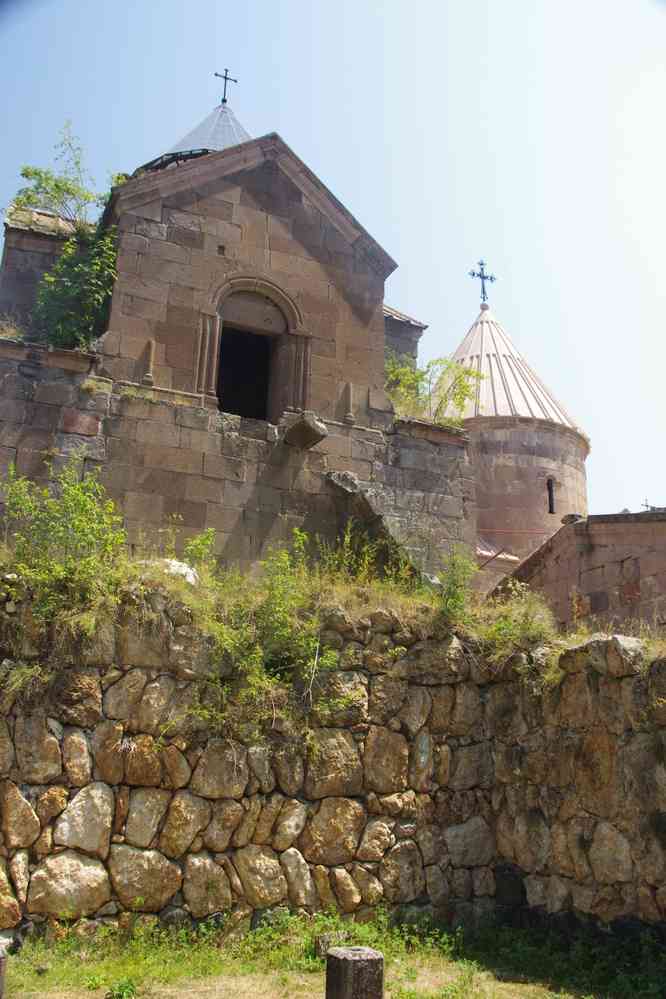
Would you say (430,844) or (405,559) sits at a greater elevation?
(405,559)

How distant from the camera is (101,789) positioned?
537 cm

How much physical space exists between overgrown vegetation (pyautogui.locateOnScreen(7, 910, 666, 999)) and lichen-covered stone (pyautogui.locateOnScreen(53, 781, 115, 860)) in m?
0.44

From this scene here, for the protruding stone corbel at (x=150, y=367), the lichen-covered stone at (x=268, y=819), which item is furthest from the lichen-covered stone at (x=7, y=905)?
the protruding stone corbel at (x=150, y=367)

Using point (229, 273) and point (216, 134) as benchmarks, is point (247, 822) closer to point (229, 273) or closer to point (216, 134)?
point (229, 273)

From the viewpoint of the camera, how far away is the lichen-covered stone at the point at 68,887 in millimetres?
5020

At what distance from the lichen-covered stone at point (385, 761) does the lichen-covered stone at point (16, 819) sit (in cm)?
217

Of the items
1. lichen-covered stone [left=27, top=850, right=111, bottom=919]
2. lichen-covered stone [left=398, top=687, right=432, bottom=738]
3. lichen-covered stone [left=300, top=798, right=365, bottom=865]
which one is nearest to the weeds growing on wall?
lichen-covered stone [left=398, top=687, right=432, bottom=738]

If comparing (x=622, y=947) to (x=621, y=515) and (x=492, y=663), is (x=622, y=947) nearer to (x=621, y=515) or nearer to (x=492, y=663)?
(x=492, y=663)

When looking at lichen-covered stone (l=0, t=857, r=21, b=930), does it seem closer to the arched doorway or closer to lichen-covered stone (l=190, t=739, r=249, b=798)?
lichen-covered stone (l=190, t=739, r=249, b=798)

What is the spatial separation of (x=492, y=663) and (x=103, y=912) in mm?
3117

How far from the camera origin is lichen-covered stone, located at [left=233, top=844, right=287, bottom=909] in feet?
18.2

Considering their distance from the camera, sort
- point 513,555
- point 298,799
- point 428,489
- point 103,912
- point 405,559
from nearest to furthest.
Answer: point 103,912 < point 298,799 < point 405,559 < point 428,489 < point 513,555

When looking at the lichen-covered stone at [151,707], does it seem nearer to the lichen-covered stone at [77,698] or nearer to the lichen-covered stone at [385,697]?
the lichen-covered stone at [77,698]

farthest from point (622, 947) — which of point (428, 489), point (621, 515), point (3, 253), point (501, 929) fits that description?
point (3, 253)
